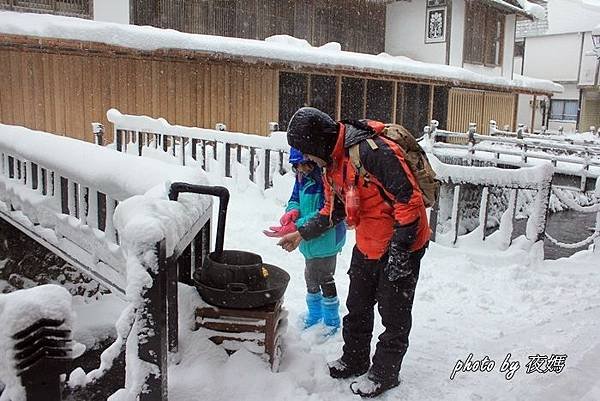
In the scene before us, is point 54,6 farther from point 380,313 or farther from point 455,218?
point 380,313

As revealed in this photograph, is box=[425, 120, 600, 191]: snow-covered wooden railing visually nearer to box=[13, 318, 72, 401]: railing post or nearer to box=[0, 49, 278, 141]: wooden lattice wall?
box=[0, 49, 278, 141]: wooden lattice wall

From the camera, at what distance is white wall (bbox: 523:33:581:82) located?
1518 inches

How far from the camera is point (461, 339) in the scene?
4102 millimetres

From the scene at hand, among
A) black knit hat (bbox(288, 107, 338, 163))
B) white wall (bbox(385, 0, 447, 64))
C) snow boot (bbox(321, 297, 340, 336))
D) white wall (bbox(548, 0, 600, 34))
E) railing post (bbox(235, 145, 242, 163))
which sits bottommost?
snow boot (bbox(321, 297, 340, 336))

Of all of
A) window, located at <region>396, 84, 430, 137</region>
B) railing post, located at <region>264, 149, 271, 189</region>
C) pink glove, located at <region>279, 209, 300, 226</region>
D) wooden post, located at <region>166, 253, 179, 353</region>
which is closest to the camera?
wooden post, located at <region>166, 253, 179, 353</region>

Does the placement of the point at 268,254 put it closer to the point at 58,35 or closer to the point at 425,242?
the point at 425,242

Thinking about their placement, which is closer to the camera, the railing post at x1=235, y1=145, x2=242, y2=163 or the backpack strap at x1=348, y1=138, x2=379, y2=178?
the backpack strap at x1=348, y1=138, x2=379, y2=178

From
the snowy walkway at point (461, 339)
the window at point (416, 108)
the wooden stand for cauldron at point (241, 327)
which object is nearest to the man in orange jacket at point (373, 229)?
the snowy walkway at point (461, 339)

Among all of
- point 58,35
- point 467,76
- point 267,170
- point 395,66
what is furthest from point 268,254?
point 467,76

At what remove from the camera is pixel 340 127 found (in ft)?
10.4

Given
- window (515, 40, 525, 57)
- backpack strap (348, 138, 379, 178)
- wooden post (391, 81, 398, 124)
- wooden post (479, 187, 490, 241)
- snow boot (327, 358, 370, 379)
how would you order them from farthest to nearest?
window (515, 40, 525, 57) < wooden post (391, 81, 398, 124) < wooden post (479, 187, 490, 241) < snow boot (327, 358, 370, 379) < backpack strap (348, 138, 379, 178)

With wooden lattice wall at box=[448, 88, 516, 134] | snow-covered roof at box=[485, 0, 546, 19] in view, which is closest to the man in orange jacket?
wooden lattice wall at box=[448, 88, 516, 134]

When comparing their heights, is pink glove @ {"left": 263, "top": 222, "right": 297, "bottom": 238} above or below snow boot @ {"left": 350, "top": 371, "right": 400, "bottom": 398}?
above

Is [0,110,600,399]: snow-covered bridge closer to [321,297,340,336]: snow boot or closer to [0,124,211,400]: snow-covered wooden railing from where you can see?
[0,124,211,400]: snow-covered wooden railing
